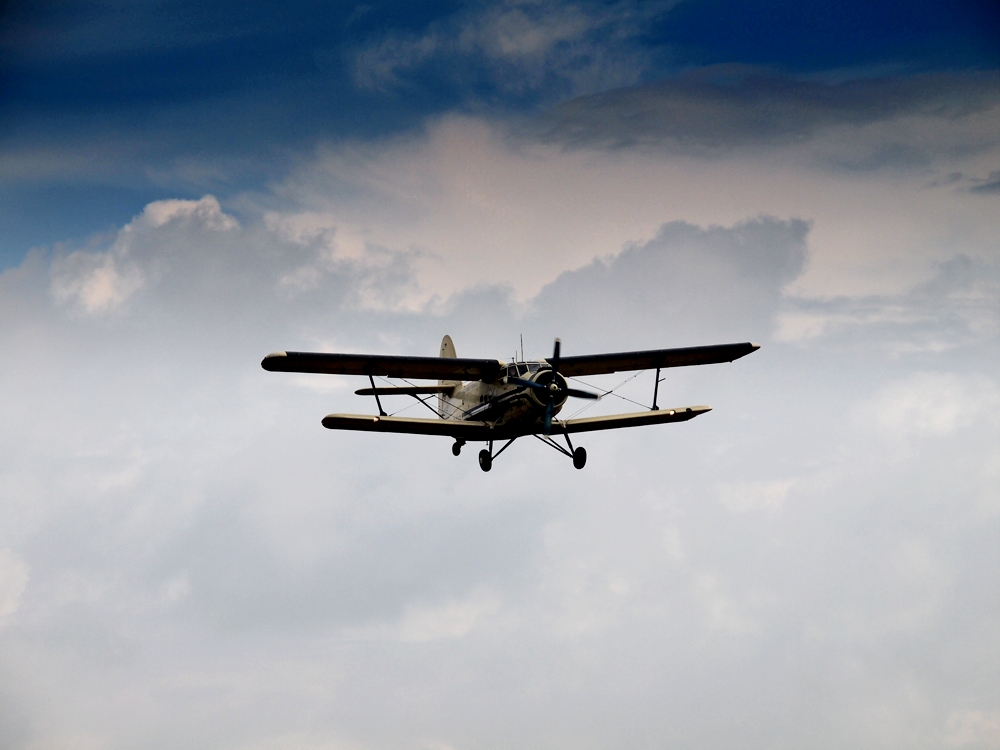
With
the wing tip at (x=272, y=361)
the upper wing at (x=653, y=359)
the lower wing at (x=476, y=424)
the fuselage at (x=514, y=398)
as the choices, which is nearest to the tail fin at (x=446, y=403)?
the fuselage at (x=514, y=398)

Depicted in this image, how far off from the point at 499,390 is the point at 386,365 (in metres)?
4.12

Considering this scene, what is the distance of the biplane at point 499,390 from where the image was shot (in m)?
33.7

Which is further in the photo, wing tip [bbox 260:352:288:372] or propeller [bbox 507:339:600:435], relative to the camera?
propeller [bbox 507:339:600:435]

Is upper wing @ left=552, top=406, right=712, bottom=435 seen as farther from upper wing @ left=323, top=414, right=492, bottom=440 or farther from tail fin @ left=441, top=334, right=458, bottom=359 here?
tail fin @ left=441, top=334, right=458, bottom=359

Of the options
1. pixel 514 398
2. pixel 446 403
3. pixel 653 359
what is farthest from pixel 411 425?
pixel 653 359

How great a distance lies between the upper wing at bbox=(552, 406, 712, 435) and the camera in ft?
120

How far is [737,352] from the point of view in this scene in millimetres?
39312

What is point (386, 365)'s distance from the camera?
34875 mm

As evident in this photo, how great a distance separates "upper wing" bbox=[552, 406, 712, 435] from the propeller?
1.64 meters

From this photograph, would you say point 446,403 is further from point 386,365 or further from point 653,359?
point 653,359

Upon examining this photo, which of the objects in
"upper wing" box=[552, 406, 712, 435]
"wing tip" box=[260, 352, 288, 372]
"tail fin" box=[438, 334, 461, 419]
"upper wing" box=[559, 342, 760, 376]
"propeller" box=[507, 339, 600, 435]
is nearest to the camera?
"wing tip" box=[260, 352, 288, 372]

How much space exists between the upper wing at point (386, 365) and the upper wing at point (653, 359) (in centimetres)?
330

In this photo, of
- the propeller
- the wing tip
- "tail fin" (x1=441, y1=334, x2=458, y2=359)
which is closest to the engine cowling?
the propeller

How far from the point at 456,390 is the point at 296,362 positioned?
28.5 ft
